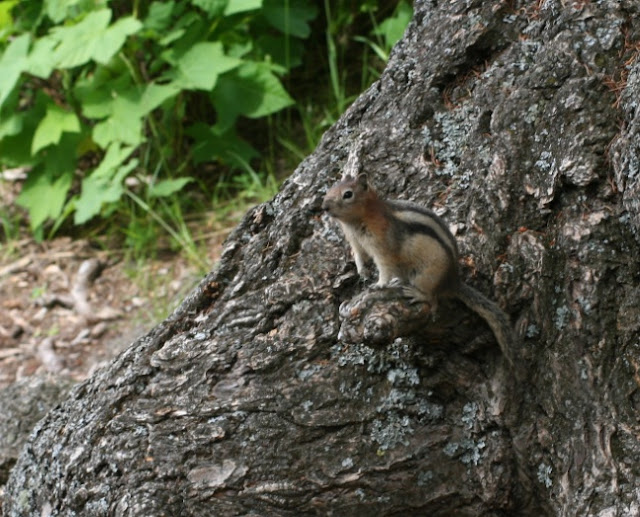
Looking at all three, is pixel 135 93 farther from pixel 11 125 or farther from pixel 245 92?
pixel 11 125

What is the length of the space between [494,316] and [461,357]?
226 mm

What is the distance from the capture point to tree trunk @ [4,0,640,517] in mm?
2762

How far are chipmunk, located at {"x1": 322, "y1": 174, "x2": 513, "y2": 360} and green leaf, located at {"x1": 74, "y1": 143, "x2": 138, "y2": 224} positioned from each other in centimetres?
306

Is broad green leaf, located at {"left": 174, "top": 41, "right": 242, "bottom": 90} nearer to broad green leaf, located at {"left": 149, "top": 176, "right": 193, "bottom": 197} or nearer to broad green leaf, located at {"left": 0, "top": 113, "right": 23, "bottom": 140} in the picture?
broad green leaf, located at {"left": 149, "top": 176, "right": 193, "bottom": 197}

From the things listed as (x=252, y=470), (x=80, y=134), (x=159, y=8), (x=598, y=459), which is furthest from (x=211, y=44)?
(x=598, y=459)

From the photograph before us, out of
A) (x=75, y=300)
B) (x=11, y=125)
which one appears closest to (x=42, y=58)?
(x=11, y=125)

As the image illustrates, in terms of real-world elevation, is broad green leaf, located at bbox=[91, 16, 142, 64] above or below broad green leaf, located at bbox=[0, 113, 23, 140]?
above

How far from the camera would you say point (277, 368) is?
9.79 ft

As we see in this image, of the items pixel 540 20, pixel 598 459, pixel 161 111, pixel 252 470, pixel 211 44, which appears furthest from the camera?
pixel 161 111

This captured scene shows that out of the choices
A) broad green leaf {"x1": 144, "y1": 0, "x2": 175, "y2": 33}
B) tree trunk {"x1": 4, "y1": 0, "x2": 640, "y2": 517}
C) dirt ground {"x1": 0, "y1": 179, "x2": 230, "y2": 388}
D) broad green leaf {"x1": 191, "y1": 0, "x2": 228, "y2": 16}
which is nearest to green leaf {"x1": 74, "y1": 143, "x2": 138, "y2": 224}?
dirt ground {"x1": 0, "y1": 179, "x2": 230, "y2": 388}

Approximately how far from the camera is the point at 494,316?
2.78 metres

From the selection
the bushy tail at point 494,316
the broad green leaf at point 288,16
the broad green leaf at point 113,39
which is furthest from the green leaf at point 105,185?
the bushy tail at point 494,316

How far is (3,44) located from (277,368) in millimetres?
4265

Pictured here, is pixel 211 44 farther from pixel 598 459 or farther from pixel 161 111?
pixel 598 459
